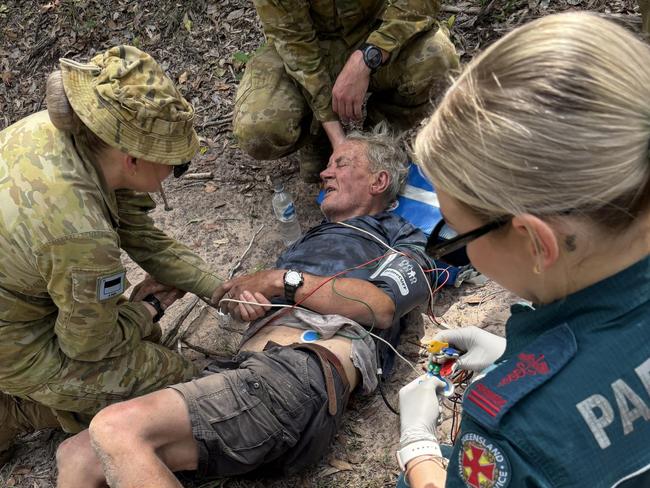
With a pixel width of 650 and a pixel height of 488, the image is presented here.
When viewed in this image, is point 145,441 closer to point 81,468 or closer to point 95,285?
point 81,468

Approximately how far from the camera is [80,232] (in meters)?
2.72

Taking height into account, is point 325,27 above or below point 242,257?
above

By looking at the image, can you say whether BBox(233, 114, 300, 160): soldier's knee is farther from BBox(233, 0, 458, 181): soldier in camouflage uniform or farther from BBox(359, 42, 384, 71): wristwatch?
BBox(359, 42, 384, 71): wristwatch

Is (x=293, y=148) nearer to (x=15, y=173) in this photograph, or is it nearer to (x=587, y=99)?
(x=15, y=173)

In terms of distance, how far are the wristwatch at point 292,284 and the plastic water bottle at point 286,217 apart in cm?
123

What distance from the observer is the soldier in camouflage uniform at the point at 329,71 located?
14.8 ft

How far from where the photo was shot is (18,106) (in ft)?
23.0

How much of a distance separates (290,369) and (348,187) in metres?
1.63

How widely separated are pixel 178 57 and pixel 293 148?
2.58 meters

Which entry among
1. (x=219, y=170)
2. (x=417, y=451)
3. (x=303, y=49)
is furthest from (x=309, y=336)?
(x=219, y=170)

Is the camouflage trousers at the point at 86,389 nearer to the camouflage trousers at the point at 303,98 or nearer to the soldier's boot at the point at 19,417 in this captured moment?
A: the soldier's boot at the point at 19,417

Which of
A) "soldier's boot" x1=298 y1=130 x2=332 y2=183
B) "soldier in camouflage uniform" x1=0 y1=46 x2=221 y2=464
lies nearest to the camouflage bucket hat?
"soldier in camouflage uniform" x1=0 y1=46 x2=221 y2=464

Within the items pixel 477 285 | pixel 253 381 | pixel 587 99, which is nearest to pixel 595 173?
pixel 587 99

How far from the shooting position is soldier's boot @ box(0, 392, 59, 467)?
138 inches
